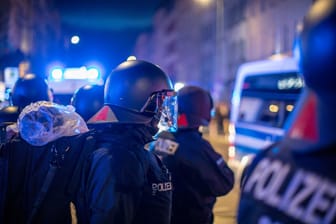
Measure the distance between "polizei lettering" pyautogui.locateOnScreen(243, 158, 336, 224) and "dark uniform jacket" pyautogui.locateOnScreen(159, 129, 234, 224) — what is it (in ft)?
5.87

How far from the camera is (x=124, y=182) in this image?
2.33 meters

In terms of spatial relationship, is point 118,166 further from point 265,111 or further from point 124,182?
point 265,111

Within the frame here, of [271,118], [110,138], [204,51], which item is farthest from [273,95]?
[204,51]

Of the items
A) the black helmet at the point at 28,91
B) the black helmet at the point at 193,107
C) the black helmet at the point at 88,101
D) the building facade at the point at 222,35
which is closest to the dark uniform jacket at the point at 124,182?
the black helmet at the point at 193,107

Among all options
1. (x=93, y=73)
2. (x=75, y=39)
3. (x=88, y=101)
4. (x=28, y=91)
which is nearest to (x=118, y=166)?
(x=88, y=101)

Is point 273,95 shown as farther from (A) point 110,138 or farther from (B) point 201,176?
(A) point 110,138

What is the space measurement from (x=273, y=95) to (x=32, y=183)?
616 cm

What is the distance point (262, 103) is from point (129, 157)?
654 centimetres

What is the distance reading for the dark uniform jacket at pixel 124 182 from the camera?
233 centimetres

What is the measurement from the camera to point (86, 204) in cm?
248

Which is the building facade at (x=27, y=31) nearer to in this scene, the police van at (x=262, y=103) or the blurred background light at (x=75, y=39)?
the blurred background light at (x=75, y=39)

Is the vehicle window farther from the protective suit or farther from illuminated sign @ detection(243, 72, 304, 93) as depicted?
the protective suit

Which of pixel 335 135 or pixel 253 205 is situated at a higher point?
pixel 335 135

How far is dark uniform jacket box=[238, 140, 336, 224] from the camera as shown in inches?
49.9
